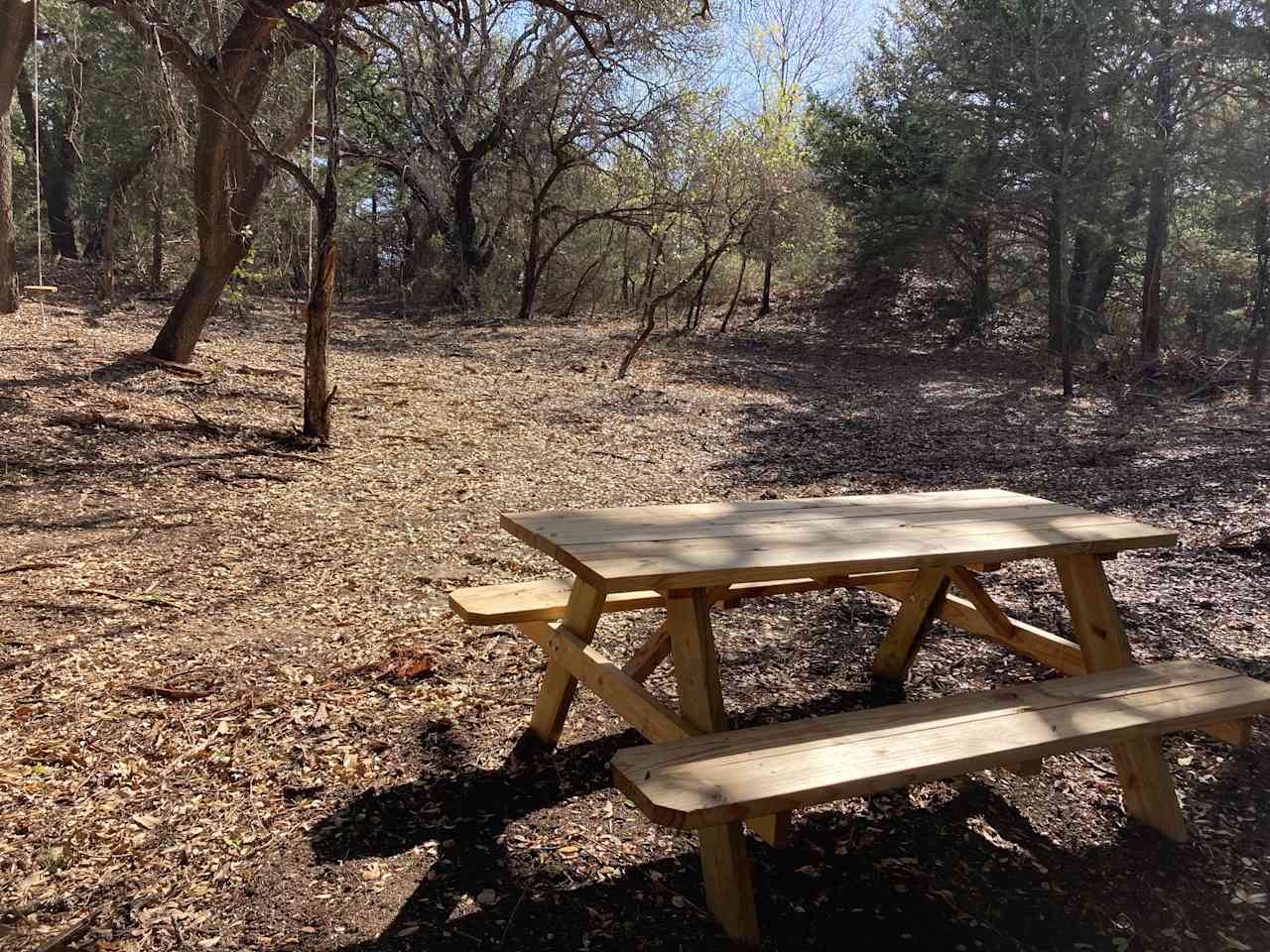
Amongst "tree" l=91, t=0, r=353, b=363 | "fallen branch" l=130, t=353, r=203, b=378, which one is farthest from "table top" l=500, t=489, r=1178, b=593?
"fallen branch" l=130, t=353, r=203, b=378

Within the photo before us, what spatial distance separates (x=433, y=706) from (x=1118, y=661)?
213 cm

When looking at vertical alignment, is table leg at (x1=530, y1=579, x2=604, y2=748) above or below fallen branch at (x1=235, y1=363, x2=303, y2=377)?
below

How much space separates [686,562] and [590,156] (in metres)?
15.6

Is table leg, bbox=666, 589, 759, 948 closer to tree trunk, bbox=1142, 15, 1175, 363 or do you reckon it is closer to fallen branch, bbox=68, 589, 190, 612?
fallen branch, bbox=68, 589, 190, 612

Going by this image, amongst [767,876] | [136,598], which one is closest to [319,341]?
[136,598]

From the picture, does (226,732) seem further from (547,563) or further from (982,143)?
(982,143)

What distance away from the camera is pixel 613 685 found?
7.92 feet

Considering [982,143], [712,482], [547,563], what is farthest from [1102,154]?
[547,563]

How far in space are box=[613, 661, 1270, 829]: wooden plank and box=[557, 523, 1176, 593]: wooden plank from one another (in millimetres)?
350

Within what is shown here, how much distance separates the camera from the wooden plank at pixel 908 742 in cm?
171

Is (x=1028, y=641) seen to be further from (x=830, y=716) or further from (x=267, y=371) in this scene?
(x=267, y=371)

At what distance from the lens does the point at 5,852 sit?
2.21 metres

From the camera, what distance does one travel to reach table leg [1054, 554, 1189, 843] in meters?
2.53

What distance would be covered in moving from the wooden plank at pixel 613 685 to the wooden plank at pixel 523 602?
71 mm
